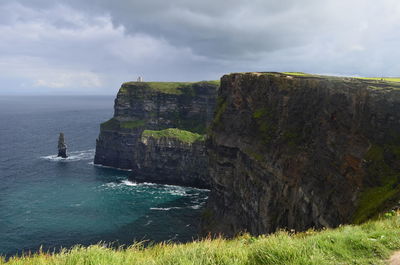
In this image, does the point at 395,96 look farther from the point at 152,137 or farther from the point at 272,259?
the point at 152,137

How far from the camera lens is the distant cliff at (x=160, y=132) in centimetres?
10781

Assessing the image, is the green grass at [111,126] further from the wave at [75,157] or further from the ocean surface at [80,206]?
the wave at [75,157]

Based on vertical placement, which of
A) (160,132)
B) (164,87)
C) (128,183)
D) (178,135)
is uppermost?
(164,87)

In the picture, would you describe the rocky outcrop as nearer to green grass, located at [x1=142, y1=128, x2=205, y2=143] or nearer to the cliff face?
green grass, located at [x1=142, y1=128, x2=205, y2=143]

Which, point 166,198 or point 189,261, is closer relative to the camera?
point 189,261

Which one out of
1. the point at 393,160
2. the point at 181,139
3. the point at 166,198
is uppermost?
the point at 393,160

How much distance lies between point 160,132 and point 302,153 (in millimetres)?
80103

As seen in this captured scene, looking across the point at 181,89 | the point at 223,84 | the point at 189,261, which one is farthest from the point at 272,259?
the point at 181,89

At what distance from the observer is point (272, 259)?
8.25 m

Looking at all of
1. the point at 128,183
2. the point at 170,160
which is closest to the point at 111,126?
the point at 128,183

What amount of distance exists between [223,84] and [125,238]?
1513 inches

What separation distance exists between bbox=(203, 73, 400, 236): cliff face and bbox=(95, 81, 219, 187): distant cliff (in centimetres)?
4611

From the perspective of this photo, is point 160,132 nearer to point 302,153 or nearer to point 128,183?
point 128,183

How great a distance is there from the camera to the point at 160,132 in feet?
374
